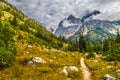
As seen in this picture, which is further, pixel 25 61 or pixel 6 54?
pixel 25 61

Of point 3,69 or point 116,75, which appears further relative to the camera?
point 3,69

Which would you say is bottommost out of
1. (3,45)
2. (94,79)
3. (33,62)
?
(94,79)

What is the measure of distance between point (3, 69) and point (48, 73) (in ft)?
27.8

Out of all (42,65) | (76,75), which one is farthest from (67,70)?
(42,65)

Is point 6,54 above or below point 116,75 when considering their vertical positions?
above

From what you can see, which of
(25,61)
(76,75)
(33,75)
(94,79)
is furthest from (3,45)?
(94,79)

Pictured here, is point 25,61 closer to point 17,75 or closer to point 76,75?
point 17,75

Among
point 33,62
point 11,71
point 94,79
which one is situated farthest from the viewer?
point 33,62

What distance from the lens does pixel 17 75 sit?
44406 mm

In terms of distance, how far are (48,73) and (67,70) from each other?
3.95 meters

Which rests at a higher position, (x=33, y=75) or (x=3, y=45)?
(x=3, y=45)

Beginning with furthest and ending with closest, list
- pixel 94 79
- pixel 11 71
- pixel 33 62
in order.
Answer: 1. pixel 33 62
2. pixel 11 71
3. pixel 94 79

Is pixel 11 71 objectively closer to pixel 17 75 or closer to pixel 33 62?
pixel 17 75

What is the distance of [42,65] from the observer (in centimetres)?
5241
